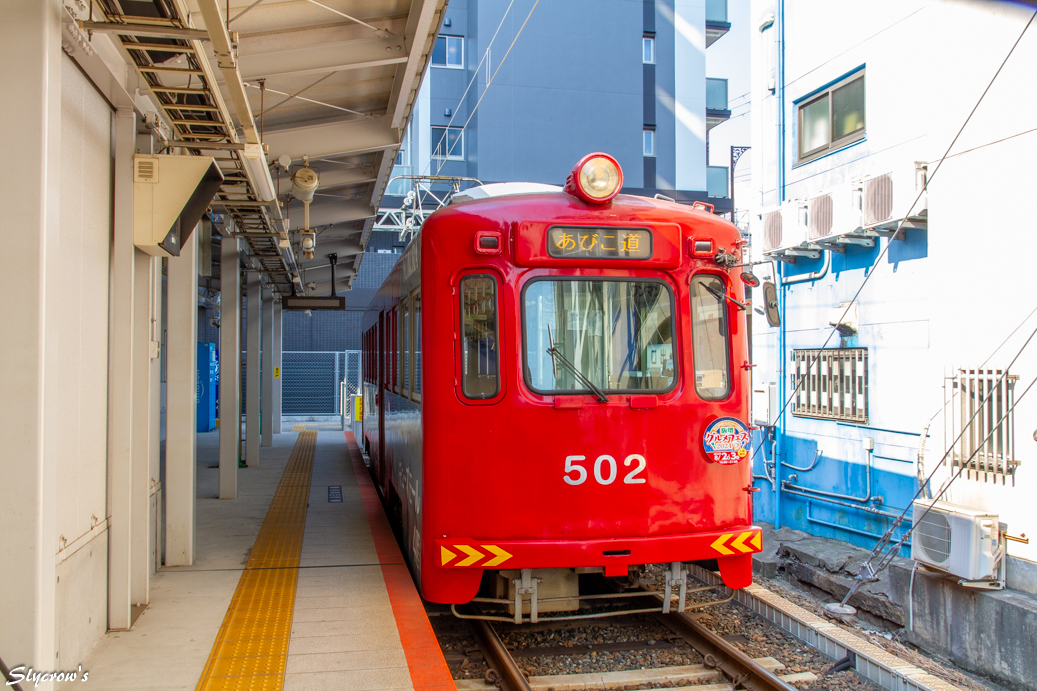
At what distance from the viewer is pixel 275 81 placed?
6.72 metres

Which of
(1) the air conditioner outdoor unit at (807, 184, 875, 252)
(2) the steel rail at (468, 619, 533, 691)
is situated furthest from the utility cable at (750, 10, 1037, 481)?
(2) the steel rail at (468, 619, 533, 691)

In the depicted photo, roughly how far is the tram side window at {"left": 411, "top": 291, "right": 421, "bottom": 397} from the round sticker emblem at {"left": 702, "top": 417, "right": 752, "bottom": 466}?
1.87 m

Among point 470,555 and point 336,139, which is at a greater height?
point 336,139

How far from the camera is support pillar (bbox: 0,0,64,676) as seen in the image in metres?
3.12

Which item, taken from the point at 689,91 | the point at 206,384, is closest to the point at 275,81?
the point at 206,384

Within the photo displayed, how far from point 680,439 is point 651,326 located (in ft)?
2.38

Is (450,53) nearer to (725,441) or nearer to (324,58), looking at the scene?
(324,58)

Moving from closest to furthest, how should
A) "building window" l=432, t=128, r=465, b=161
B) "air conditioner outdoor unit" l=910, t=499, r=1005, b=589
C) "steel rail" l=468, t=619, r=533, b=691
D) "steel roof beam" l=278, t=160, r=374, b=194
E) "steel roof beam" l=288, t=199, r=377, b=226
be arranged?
"steel rail" l=468, t=619, r=533, b=691 < "air conditioner outdoor unit" l=910, t=499, r=1005, b=589 < "steel roof beam" l=278, t=160, r=374, b=194 < "steel roof beam" l=288, t=199, r=377, b=226 < "building window" l=432, t=128, r=465, b=161

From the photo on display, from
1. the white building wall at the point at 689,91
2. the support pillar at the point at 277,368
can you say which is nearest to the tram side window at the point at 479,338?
the support pillar at the point at 277,368

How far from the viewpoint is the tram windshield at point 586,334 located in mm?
4910

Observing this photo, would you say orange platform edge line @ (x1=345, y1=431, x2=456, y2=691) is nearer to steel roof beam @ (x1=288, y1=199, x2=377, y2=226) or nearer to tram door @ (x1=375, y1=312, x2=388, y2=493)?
tram door @ (x1=375, y1=312, x2=388, y2=493)

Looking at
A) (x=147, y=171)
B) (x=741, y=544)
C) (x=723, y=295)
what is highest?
(x=147, y=171)

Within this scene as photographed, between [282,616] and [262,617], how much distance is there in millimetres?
122

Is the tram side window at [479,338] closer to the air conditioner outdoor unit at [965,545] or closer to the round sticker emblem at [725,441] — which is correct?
the round sticker emblem at [725,441]
